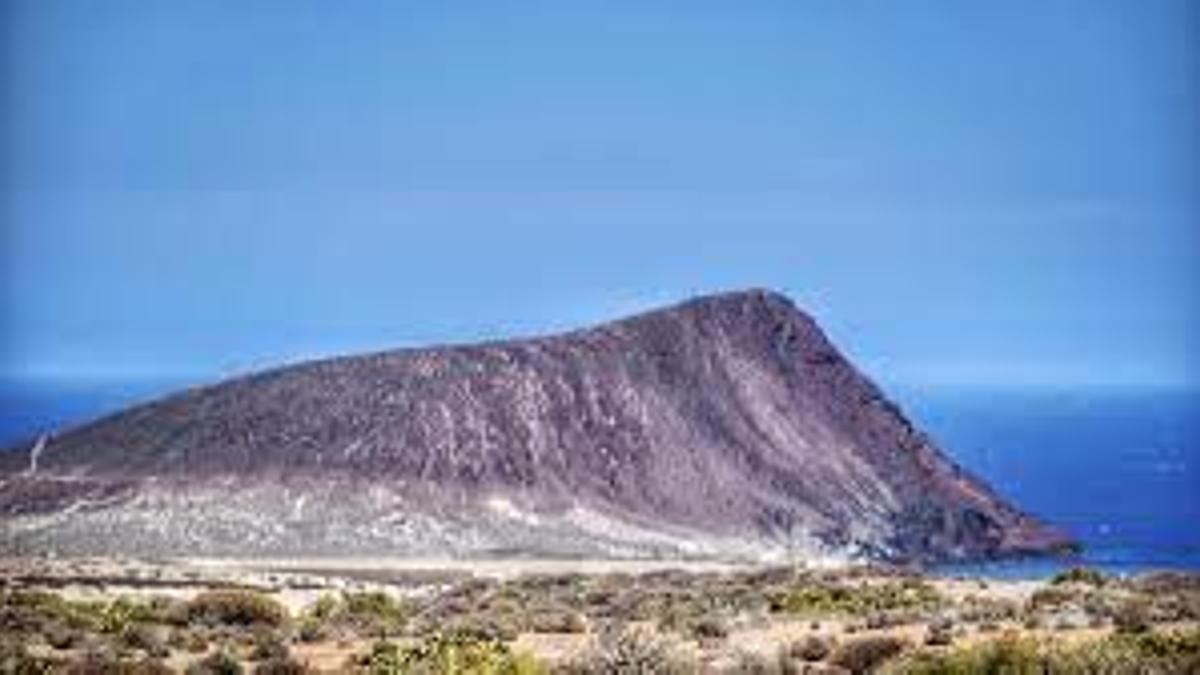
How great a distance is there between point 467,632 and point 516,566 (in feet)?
117

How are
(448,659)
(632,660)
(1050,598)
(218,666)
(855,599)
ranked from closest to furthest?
(632,660)
(448,659)
(218,666)
(1050,598)
(855,599)

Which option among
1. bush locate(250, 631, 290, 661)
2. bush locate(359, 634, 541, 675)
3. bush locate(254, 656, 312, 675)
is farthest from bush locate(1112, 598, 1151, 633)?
bush locate(250, 631, 290, 661)

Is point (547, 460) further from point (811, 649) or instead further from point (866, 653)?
point (866, 653)

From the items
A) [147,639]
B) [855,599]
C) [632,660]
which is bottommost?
[632,660]

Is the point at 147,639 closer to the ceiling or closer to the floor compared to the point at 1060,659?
closer to the ceiling

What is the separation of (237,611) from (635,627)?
25.0 feet

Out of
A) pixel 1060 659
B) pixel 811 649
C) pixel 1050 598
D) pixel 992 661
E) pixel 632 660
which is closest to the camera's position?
pixel 1060 659

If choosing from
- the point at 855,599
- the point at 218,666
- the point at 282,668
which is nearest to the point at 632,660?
the point at 282,668

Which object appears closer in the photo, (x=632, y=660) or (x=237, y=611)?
(x=632, y=660)

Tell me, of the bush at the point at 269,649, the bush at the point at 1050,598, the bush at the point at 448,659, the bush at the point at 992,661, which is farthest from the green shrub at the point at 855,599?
the bush at the point at 992,661

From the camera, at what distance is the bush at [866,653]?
2923 cm

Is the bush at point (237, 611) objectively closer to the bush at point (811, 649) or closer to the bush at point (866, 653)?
the bush at point (811, 649)

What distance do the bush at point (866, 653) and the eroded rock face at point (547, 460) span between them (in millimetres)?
46052

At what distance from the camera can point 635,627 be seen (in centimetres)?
3569
